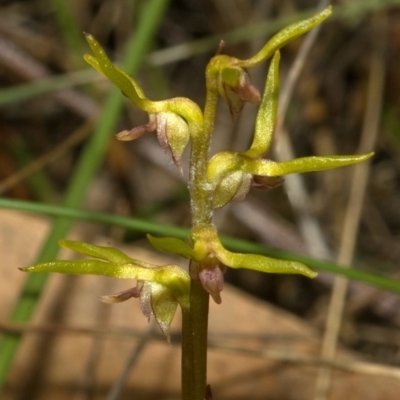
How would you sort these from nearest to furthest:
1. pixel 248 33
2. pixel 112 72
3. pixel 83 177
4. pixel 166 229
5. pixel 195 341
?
1. pixel 112 72
2. pixel 195 341
3. pixel 166 229
4. pixel 83 177
5. pixel 248 33

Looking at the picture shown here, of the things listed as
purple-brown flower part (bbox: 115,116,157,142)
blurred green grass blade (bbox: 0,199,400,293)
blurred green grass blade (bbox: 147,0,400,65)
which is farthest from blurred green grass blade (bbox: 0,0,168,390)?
purple-brown flower part (bbox: 115,116,157,142)

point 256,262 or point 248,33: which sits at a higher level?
point 248,33

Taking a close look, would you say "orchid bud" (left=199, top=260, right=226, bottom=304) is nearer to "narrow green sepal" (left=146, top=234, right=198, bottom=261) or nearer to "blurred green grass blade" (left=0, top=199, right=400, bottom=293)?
"narrow green sepal" (left=146, top=234, right=198, bottom=261)

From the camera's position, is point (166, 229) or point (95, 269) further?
point (166, 229)

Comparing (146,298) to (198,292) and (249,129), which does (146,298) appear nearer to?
(198,292)

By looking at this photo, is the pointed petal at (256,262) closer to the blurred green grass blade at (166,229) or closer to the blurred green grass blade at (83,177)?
the blurred green grass blade at (166,229)

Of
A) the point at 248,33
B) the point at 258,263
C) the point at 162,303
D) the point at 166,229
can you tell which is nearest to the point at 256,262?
the point at 258,263

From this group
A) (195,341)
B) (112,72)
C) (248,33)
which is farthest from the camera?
(248,33)
